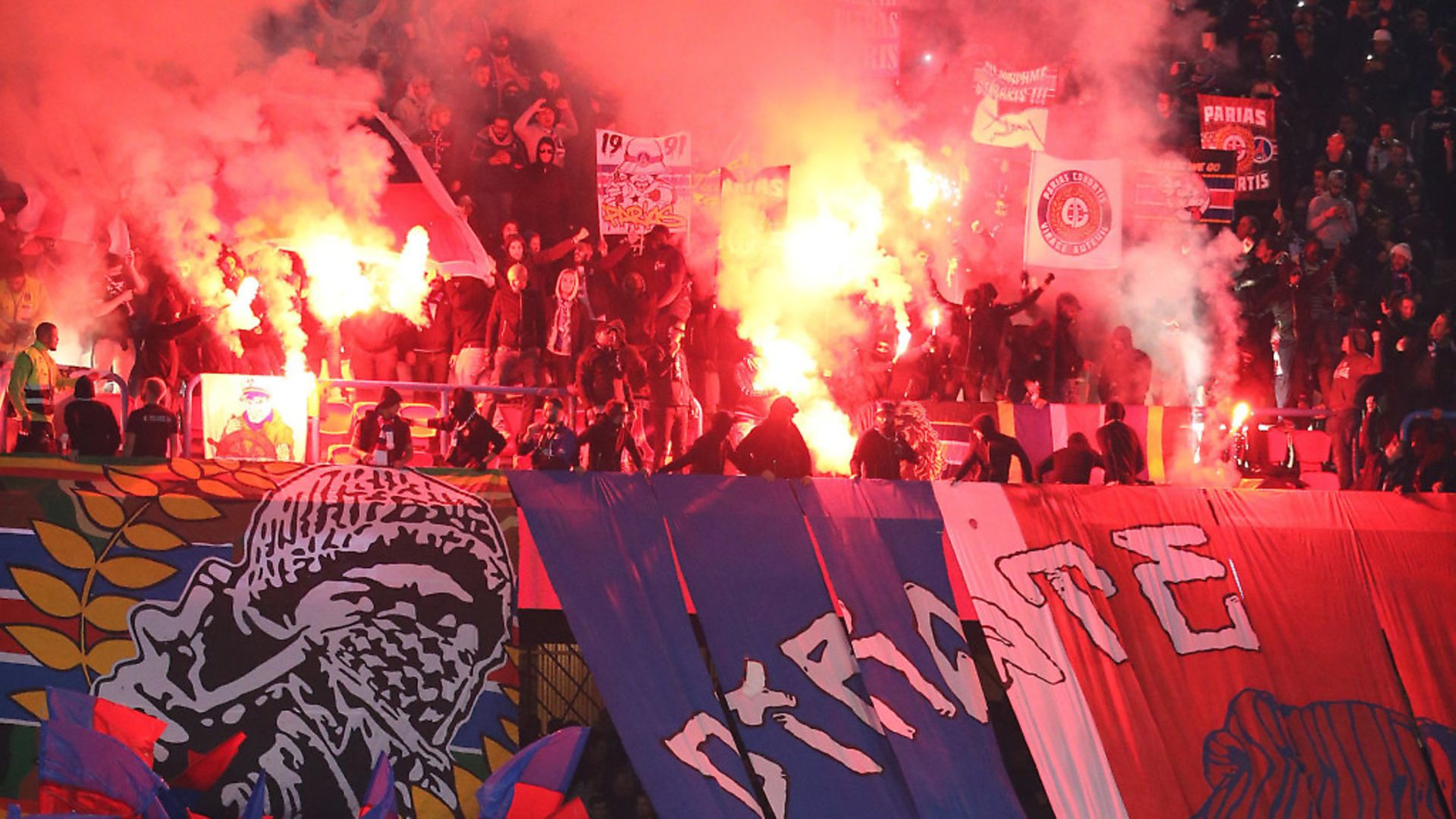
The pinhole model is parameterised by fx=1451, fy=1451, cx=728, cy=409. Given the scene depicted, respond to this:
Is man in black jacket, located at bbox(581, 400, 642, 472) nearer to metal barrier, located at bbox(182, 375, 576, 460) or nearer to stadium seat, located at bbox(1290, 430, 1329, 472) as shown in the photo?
metal barrier, located at bbox(182, 375, 576, 460)

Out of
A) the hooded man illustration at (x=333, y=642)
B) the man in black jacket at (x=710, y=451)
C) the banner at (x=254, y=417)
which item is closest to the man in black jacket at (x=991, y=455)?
the man in black jacket at (x=710, y=451)

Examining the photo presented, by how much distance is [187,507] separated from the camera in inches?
283

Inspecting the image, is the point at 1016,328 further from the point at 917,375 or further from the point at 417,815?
the point at 417,815

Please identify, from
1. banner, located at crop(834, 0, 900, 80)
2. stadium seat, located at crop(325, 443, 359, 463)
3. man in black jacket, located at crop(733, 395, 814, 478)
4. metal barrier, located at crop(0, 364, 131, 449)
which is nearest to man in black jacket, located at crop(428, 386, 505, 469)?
stadium seat, located at crop(325, 443, 359, 463)

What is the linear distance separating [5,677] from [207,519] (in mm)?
1175

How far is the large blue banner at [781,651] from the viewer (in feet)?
23.9

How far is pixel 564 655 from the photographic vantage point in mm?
7719

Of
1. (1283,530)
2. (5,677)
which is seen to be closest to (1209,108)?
(1283,530)

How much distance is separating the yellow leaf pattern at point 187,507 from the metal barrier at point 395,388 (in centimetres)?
158

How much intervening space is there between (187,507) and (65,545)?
0.59 meters

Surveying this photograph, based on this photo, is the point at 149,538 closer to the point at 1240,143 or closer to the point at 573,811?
the point at 573,811

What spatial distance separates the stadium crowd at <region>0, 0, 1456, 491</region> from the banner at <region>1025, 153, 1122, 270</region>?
1.25 feet

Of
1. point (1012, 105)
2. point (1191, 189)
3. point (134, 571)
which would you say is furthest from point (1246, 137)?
point (134, 571)

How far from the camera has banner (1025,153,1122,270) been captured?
11.9 m
